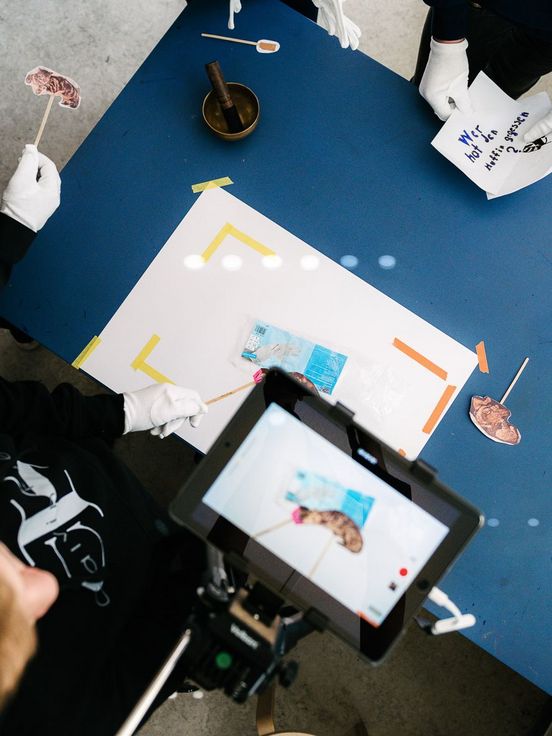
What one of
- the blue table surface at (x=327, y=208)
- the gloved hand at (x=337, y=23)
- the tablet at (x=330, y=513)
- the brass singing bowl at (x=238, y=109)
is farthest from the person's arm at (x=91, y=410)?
the gloved hand at (x=337, y=23)

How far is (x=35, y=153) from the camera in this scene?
1.45 m

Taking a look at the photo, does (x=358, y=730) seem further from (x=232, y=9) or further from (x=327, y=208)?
(x=232, y=9)

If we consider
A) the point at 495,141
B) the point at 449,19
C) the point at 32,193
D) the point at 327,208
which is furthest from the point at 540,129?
the point at 32,193

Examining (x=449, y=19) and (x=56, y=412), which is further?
(x=449, y=19)

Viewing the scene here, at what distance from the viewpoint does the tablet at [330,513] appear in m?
1.00

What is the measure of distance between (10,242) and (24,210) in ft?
0.26

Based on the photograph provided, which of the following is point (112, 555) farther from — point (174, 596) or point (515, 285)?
point (515, 285)

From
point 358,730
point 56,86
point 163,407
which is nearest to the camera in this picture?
point 163,407

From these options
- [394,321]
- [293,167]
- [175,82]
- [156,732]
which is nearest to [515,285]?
[394,321]

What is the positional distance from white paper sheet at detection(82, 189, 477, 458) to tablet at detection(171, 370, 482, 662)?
395 mm

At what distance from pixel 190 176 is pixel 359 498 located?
0.89 metres

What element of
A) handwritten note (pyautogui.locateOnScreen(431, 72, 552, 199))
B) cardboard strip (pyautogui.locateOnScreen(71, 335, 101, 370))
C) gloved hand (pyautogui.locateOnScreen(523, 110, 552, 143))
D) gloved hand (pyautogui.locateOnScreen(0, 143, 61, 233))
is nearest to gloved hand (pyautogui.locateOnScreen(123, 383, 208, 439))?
cardboard strip (pyautogui.locateOnScreen(71, 335, 101, 370))

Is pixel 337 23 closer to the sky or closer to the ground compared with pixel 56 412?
closer to the sky

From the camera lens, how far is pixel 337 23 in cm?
148
